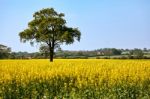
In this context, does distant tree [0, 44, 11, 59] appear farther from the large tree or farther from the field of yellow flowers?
the field of yellow flowers

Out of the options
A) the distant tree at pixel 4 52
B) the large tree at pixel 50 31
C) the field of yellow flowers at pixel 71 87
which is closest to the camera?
the field of yellow flowers at pixel 71 87

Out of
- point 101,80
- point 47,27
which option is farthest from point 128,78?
point 47,27

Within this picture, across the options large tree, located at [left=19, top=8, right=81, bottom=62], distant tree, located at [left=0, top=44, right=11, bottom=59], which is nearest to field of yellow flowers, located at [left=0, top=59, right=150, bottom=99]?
large tree, located at [left=19, top=8, right=81, bottom=62]

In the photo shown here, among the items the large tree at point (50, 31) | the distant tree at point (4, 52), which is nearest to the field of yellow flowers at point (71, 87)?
the large tree at point (50, 31)

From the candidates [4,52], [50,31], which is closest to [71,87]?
[50,31]

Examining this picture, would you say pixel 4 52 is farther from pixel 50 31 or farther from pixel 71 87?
pixel 71 87

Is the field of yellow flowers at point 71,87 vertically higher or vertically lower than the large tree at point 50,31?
lower

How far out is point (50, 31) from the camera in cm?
5597

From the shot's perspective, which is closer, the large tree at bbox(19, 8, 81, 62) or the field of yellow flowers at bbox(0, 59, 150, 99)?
the field of yellow flowers at bbox(0, 59, 150, 99)

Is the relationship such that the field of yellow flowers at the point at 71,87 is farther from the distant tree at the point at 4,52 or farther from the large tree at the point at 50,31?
the distant tree at the point at 4,52

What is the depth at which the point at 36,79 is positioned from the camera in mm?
16672

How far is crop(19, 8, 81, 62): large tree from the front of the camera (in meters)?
55.5

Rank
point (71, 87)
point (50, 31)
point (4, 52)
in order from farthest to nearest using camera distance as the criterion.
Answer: point (4, 52)
point (50, 31)
point (71, 87)

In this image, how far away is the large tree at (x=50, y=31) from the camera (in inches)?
2184
